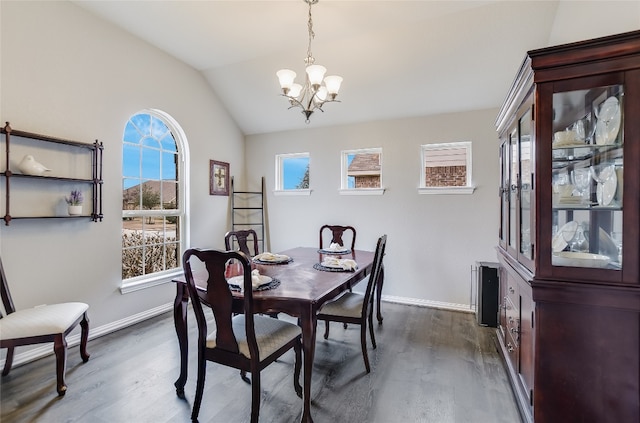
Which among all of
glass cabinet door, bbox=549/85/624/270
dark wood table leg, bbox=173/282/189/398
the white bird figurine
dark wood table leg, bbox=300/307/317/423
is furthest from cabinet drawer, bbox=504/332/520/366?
the white bird figurine

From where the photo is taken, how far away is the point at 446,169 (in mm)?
3834

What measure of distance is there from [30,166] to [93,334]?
155 centimetres

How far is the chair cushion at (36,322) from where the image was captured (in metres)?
1.98

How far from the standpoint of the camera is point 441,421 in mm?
1823

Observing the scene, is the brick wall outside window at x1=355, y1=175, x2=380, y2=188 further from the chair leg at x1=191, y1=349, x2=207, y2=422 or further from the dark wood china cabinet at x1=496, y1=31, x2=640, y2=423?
the chair leg at x1=191, y1=349, x2=207, y2=422

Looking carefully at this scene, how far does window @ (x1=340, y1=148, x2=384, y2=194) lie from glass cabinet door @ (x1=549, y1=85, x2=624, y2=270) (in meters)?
2.50

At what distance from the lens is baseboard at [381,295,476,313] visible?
366 cm

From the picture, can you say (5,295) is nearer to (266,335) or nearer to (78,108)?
(78,108)

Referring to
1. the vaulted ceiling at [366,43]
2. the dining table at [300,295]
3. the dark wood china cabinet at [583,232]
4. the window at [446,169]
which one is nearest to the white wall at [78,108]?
the vaulted ceiling at [366,43]

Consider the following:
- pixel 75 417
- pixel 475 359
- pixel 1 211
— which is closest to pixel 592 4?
pixel 475 359

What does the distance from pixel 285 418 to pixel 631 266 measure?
192 cm

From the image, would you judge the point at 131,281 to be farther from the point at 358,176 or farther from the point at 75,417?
the point at 358,176

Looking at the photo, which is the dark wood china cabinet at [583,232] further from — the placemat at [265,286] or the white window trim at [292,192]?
the white window trim at [292,192]

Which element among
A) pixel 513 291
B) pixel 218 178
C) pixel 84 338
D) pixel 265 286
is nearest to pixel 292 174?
pixel 218 178
